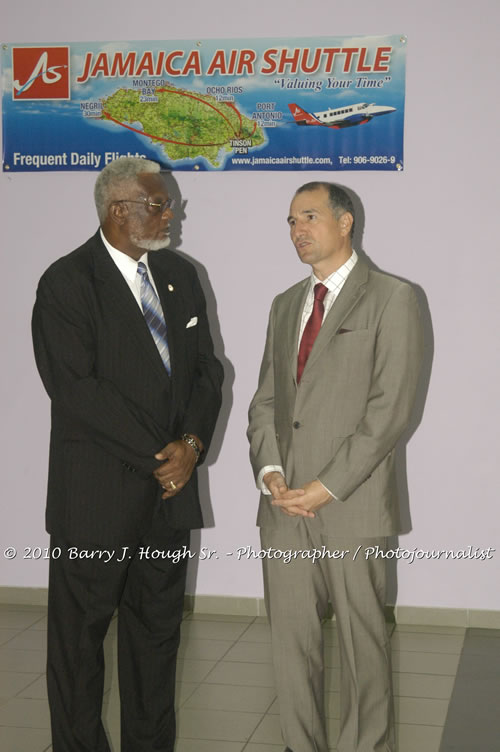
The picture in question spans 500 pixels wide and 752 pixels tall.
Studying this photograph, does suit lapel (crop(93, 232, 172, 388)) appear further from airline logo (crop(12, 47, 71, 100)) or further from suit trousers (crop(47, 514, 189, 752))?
airline logo (crop(12, 47, 71, 100))

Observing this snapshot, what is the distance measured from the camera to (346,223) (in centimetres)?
296

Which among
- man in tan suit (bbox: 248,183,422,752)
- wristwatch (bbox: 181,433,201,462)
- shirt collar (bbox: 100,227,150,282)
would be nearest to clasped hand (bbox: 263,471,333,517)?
man in tan suit (bbox: 248,183,422,752)

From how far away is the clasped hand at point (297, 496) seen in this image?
2.83 meters

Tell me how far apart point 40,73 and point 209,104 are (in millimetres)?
851

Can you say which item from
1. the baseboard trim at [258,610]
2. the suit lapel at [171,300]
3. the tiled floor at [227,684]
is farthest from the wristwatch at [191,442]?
the baseboard trim at [258,610]

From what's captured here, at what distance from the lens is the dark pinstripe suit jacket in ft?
9.12

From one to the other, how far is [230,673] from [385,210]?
2.23m

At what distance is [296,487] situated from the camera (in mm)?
2961

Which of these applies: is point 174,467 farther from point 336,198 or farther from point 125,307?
point 336,198

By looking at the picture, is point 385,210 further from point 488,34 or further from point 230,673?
point 230,673

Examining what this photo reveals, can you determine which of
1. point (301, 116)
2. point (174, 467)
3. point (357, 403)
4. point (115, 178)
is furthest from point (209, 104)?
point (174, 467)

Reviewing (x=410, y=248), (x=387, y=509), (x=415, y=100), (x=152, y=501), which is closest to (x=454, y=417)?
(x=410, y=248)

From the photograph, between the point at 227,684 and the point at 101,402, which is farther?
the point at 227,684

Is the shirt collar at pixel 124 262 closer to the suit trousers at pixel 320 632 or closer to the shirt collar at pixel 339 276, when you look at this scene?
the shirt collar at pixel 339 276
